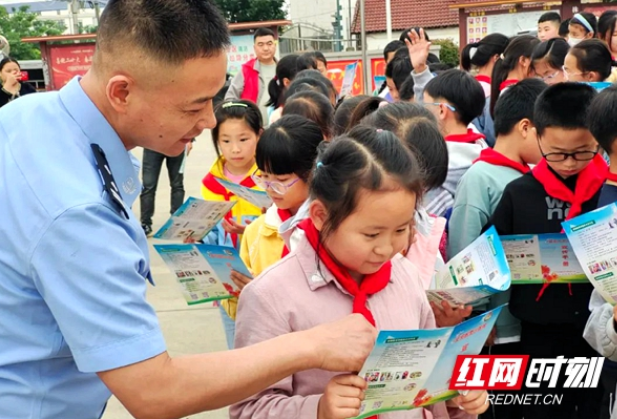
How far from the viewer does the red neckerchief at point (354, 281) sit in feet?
6.13

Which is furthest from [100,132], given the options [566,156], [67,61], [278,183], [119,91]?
[67,61]

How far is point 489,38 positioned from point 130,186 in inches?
207

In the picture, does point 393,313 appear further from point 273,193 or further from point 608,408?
point 608,408

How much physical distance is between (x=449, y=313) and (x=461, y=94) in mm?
1711

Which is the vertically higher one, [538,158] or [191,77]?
[191,77]

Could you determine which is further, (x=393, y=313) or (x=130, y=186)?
(x=393, y=313)

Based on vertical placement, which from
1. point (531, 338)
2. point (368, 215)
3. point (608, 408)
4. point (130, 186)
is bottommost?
point (608, 408)

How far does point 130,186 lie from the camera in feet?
5.33

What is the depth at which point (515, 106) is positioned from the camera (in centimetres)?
321

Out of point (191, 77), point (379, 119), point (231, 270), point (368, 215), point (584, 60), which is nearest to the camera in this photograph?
point (191, 77)

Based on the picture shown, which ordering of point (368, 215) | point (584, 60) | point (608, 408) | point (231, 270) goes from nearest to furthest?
point (368, 215) → point (231, 270) → point (608, 408) → point (584, 60)

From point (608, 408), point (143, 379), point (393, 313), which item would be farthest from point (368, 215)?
point (608, 408)

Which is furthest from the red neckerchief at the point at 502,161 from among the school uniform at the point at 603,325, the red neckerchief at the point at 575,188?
the school uniform at the point at 603,325

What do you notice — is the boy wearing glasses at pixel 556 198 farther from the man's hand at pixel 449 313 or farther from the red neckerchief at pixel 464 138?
the red neckerchief at pixel 464 138
